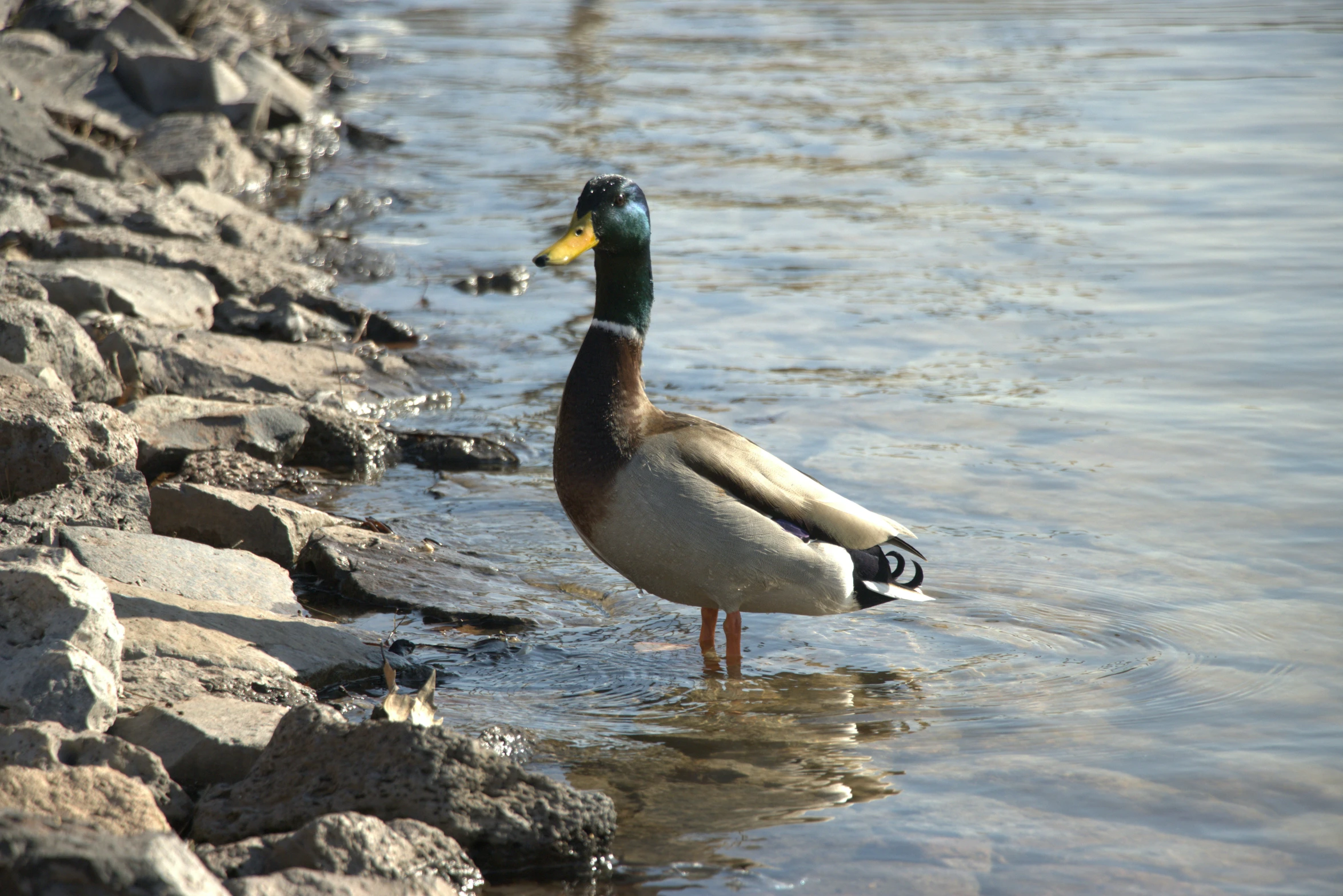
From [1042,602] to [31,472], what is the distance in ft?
10.8

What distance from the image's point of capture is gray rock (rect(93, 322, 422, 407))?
239 inches

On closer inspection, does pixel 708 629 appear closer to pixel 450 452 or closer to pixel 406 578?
pixel 406 578

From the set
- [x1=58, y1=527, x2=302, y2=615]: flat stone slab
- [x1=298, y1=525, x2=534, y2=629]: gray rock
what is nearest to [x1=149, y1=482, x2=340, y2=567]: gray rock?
[x1=298, y1=525, x2=534, y2=629]: gray rock

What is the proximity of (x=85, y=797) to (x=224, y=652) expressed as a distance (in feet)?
3.11

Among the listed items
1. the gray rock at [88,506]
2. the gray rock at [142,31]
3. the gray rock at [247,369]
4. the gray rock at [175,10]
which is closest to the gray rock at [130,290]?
the gray rock at [247,369]

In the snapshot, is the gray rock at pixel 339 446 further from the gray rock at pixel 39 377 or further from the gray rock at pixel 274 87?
the gray rock at pixel 274 87

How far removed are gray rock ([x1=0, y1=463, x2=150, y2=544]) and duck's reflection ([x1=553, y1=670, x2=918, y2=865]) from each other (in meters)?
1.65

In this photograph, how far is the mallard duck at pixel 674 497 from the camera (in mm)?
4055

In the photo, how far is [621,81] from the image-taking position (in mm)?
17422

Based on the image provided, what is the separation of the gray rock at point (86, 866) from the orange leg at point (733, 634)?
226 cm

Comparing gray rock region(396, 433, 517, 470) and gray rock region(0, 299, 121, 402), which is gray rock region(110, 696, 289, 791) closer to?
gray rock region(0, 299, 121, 402)

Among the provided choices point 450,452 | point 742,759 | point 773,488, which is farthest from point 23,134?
point 742,759

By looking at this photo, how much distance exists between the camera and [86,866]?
223cm

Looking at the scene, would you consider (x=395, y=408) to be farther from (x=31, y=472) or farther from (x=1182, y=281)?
(x=1182, y=281)
